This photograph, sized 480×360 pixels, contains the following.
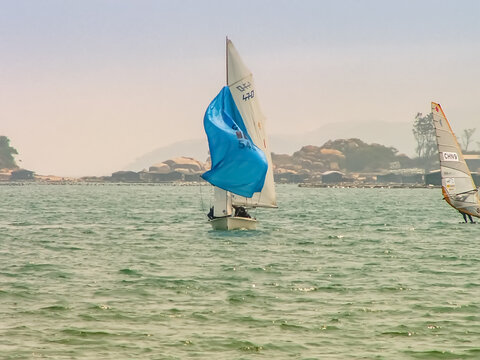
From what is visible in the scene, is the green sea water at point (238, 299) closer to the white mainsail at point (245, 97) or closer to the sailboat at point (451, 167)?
the white mainsail at point (245, 97)

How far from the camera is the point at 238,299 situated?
25.0 meters

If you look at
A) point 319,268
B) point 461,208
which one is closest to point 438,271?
point 319,268

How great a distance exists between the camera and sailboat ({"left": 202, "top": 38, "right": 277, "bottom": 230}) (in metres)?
45.8

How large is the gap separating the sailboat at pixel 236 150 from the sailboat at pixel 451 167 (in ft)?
49.4

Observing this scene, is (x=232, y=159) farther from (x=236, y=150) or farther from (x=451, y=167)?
(x=451, y=167)

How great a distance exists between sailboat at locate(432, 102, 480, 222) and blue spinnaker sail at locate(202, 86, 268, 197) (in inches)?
710

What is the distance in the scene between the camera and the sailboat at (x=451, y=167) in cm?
5809

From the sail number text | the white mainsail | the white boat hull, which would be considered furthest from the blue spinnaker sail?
the sail number text

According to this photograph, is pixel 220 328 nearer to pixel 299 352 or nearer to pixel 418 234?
pixel 299 352

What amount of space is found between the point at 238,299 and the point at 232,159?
21.4 meters

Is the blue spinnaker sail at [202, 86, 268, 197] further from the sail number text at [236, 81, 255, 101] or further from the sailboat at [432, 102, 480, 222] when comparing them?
the sailboat at [432, 102, 480, 222]

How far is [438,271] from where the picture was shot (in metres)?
32.6

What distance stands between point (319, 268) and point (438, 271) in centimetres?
506

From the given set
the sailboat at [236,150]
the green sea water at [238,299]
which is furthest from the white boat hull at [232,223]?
the green sea water at [238,299]
